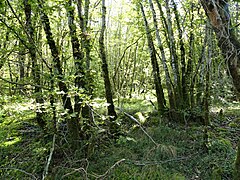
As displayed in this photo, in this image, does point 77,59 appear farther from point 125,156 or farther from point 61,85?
point 125,156

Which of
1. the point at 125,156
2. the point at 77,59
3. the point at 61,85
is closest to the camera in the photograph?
the point at 61,85

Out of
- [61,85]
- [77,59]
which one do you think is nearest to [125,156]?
[61,85]

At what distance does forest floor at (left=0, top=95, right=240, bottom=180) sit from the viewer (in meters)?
3.71

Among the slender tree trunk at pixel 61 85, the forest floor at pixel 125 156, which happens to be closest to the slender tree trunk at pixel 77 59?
the slender tree trunk at pixel 61 85

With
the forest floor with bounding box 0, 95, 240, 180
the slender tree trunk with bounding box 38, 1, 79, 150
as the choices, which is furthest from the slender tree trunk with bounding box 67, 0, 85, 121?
the forest floor with bounding box 0, 95, 240, 180

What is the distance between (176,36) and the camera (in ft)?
21.9

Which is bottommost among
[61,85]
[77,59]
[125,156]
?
[125,156]

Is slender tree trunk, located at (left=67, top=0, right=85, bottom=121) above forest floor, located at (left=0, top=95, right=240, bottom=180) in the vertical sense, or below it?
above

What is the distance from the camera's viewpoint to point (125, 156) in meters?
4.37

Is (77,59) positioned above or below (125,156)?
above

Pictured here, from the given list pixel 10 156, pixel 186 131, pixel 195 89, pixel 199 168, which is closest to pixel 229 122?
pixel 195 89

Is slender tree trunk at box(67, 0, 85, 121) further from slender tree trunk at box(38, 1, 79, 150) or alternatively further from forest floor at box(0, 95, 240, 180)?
forest floor at box(0, 95, 240, 180)

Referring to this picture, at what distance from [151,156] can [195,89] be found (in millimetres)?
3268

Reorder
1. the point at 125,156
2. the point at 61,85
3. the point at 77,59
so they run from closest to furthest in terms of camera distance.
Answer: the point at 61,85 < the point at 77,59 < the point at 125,156
